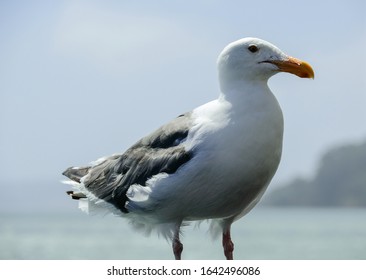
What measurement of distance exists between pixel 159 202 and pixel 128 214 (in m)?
0.51

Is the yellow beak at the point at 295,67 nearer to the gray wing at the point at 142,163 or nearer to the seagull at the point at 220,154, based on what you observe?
the seagull at the point at 220,154

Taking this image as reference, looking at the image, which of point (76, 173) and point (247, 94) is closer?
point (247, 94)

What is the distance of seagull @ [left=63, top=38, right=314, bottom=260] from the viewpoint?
6.41 metres

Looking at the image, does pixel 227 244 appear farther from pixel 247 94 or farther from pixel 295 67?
pixel 295 67

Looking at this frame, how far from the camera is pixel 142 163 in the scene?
6953 mm

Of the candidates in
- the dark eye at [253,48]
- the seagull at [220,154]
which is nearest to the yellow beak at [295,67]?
the seagull at [220,154]

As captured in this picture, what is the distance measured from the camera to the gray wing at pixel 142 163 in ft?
22.0

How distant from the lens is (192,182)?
6508 millimetres

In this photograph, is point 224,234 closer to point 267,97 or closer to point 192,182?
point 192,182

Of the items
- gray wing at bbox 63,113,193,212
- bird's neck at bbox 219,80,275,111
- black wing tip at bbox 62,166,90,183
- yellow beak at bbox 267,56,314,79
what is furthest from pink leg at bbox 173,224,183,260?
yellow beak at bbox 267,56,314,79

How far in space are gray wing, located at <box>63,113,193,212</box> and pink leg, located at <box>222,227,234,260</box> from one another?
844 millimetres

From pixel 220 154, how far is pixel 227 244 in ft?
3.39

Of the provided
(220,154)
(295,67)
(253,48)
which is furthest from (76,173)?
(295,67)

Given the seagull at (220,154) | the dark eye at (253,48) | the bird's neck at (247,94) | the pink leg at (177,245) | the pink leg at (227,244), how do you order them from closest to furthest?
the seagull at (220,154) → the bird's neck at (247,94) → the dark eye at (253,48) → the pink leg at (177,245) → the pink leg at (227,244)
